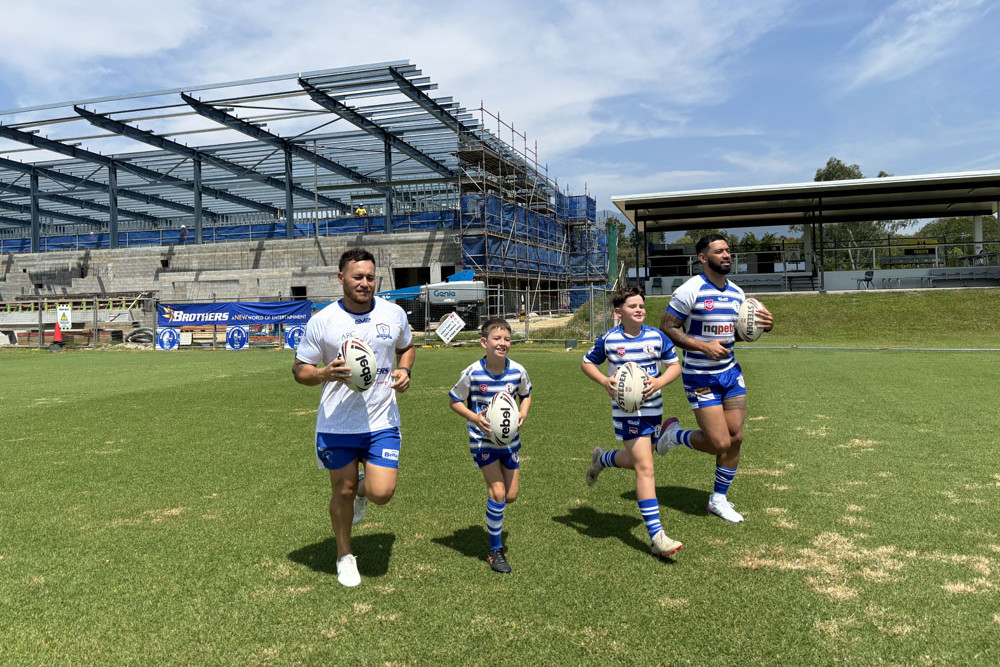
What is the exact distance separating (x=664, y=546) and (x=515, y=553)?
101 centimetres

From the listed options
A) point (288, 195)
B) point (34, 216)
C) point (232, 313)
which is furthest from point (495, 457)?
point (34, 216)

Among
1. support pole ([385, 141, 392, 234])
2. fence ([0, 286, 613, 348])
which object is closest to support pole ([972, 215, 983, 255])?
fence ([0, 286, 613, 348])

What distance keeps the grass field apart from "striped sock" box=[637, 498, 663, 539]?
23cm

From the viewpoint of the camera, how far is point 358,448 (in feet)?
14.2

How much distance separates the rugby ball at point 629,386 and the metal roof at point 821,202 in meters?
29.2

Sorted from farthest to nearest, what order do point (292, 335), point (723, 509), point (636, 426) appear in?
point (292, 335) → point (723, 509) → point (636, 426)

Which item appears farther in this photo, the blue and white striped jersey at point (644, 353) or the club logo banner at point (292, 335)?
the club logo banner at point (292, 335)

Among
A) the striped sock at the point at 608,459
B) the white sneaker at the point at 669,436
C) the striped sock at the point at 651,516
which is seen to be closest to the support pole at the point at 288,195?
the white sneaker at the point at 669,436

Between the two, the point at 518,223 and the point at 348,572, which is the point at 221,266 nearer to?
the point at 518,223

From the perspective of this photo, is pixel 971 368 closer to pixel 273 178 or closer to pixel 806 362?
pixel 806 362

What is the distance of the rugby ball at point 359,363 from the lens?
13.3ft

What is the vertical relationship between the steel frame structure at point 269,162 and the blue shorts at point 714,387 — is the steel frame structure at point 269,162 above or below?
above

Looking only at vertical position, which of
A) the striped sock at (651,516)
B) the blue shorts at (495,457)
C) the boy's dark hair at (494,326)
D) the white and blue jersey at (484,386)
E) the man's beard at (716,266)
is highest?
the man's beard at (716,266)

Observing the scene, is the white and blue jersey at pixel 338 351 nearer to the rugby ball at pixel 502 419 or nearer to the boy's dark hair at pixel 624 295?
the rugby ball at pixel 502 419
